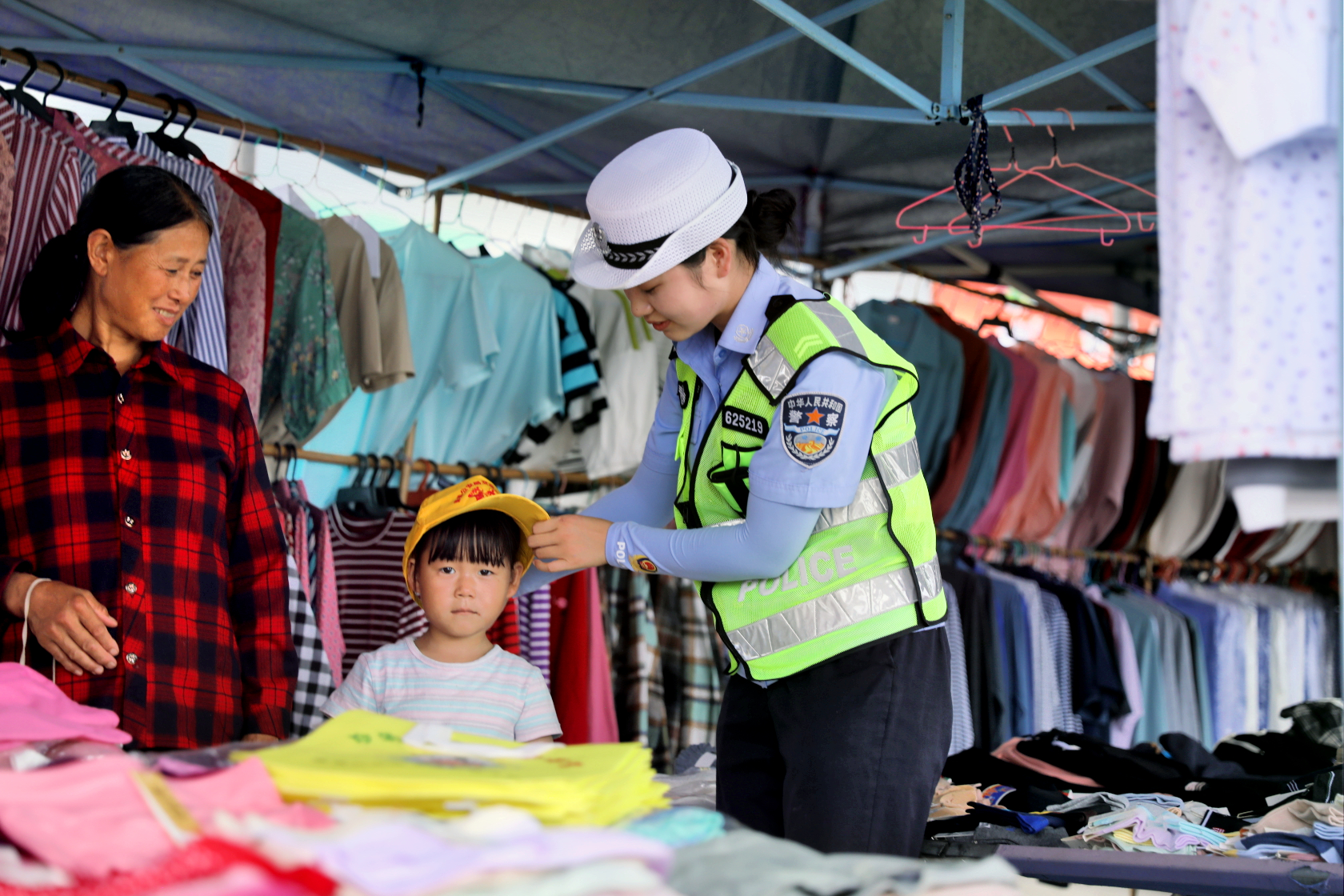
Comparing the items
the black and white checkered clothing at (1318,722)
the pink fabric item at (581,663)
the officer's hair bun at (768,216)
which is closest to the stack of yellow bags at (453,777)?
the officer's hair bun at (768,216)

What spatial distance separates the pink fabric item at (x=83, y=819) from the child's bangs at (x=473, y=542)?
1230 millimetres

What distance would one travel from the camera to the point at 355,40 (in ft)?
12.3

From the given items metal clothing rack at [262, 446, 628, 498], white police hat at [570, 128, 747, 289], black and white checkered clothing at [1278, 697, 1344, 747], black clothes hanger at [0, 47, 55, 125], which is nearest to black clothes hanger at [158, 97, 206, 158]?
black clothes hanger at [0, 47, 55, 125]

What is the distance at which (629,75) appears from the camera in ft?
12.9

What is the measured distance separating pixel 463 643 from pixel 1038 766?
1736 mm

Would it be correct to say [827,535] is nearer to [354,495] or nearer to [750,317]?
[750,317]

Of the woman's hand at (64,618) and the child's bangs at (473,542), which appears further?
the child's bangs at (473,542)

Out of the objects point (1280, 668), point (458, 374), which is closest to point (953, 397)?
point (458, 374)

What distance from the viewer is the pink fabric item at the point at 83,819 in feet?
3.52

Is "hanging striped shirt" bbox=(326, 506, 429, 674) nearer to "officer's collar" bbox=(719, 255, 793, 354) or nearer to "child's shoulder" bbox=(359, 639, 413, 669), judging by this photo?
"child's shoulder" bbox=(359, 639, 413, 669)

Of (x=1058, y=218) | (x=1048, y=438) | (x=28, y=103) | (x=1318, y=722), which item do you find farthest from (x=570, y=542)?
(x=1048, y=438)

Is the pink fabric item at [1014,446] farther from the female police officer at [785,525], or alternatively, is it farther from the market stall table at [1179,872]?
the market stall table at [1179,872]

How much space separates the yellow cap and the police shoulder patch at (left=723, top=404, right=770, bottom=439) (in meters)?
0.46

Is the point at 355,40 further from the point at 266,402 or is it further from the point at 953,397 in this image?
the point at 953,397
